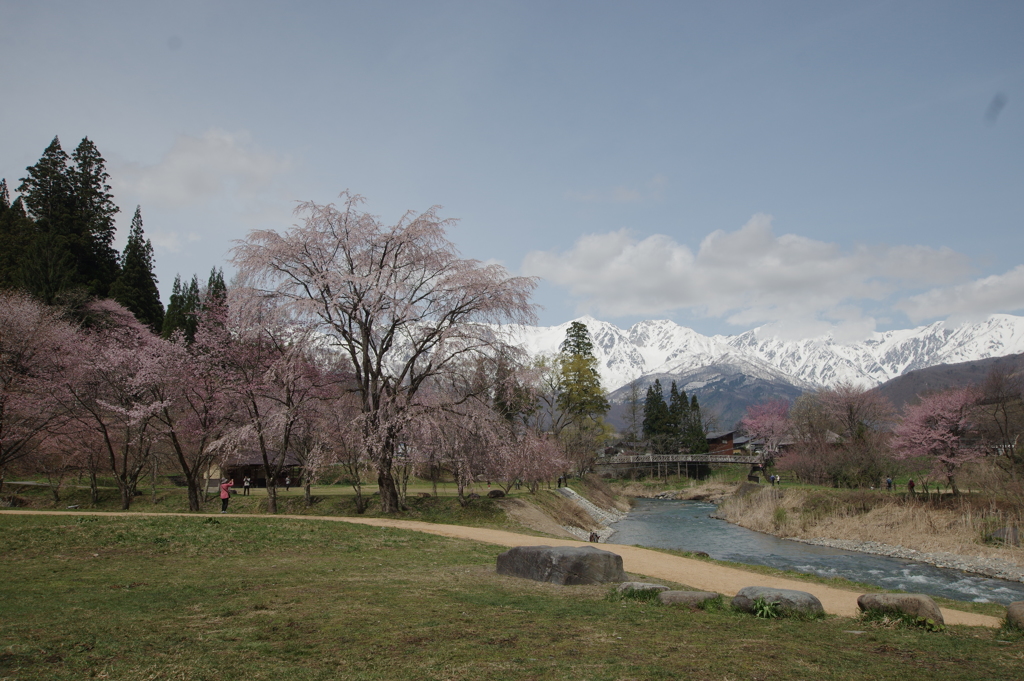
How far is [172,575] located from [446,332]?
13741 millimetres

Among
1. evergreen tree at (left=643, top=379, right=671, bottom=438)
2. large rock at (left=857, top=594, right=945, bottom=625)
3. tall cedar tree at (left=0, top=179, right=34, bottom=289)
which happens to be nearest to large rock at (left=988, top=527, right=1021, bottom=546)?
large rock at (left=857, top=594, right=945, bottom=625)

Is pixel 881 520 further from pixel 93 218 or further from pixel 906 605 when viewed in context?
pixel 93 218

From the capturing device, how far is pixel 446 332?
23188 mm

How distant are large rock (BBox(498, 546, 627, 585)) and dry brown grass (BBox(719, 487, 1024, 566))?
2234 centimetres

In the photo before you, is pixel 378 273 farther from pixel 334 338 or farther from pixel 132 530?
pixel 132 530

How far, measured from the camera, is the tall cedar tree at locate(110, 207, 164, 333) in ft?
169

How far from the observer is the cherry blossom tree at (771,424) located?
251 feet

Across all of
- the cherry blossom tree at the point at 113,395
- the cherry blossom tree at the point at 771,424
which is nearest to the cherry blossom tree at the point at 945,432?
the cherry blossom tree at the point at 771,424

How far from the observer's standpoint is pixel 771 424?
267 ft

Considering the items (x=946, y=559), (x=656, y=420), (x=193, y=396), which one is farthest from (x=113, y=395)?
(x=656, y=420)

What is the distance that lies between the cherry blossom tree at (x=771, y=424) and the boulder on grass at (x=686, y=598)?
6947 centimetres

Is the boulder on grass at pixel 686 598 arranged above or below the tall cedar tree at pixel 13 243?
below

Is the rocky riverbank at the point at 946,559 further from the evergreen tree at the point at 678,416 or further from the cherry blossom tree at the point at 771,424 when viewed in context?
the evergreen tree at the point at 678,416

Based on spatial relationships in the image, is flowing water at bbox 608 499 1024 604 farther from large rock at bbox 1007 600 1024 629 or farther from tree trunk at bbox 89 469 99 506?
tree trunk at bbox 89 469 99 506
